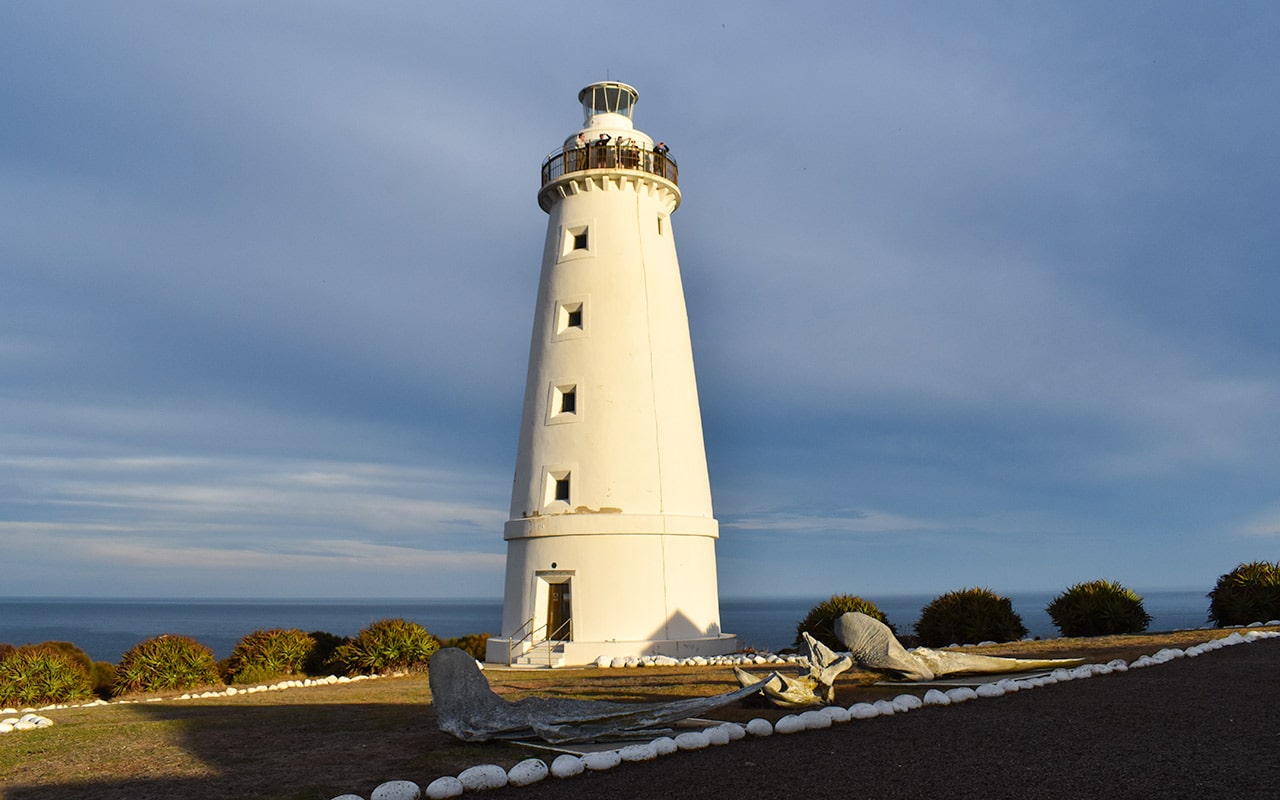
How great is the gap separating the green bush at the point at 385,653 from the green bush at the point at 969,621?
42.3ft

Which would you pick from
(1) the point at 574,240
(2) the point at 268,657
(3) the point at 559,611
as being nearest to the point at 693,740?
(3) the point at 559,611

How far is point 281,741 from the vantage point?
11164 mm

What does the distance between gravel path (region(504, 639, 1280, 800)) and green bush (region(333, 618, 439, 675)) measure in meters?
14.8

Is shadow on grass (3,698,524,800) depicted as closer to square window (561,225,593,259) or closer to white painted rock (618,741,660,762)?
white painted rock (618,741,660,762)

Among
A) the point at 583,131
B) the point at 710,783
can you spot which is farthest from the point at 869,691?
the point at 583,131

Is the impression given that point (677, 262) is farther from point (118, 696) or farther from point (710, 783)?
point (710, 783)

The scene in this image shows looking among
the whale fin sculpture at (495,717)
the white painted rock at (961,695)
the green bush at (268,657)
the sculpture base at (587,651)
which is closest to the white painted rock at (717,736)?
the whale fin sculpture at (495,717)

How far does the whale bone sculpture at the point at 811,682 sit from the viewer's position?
11.5 metres

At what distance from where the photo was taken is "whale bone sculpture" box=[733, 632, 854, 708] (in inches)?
451

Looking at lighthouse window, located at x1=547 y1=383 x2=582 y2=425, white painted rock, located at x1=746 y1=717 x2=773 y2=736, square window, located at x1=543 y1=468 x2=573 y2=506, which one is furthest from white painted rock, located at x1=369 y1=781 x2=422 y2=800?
lighthouse window, located at x1=547 y1=383 x2=582 y2=425

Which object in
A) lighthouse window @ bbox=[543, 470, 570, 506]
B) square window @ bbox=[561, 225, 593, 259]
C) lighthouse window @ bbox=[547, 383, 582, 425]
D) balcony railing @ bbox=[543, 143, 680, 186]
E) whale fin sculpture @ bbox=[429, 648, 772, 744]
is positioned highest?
balcony railing @ bbox=[543, 143, 680, 186]

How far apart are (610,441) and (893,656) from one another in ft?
41.2

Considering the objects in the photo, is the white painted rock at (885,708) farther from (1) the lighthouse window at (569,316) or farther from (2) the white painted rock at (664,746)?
(1) the lighthouse window at (569,316)

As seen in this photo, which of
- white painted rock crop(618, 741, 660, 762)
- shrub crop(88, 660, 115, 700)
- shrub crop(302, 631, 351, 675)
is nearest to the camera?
white painted rock crop(618, 741, 660, 762)
